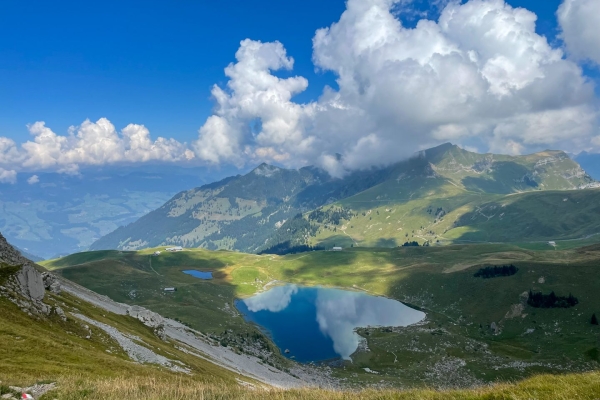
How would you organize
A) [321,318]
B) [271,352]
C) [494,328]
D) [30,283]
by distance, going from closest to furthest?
A: [30,283], [271,352], [494,328], [321,318]

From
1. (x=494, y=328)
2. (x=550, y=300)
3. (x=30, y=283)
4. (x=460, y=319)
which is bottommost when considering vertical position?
(x=494, y=328)

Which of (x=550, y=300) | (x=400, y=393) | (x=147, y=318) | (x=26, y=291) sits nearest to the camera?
(x=400, y=393)

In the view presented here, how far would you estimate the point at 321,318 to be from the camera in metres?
158

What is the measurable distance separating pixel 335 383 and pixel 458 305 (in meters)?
86.9

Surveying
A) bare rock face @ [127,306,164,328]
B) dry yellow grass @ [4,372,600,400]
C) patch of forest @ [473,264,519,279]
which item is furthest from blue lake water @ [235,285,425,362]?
dry yellow grass @ [4,372,600,400]

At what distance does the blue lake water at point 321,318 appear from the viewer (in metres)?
122

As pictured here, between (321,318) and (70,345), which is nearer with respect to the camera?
(70,345)

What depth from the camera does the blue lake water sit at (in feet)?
399

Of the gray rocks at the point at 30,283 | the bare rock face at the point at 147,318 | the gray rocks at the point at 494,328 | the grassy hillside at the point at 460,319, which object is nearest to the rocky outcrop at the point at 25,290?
the gray rocks at the point at 30,283

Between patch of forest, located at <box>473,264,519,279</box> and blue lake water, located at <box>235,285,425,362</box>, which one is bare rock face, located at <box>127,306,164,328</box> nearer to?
blue lake water, located at <box>235,285,425,362</box>

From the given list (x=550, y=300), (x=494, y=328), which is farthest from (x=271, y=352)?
(x=550, y=300)

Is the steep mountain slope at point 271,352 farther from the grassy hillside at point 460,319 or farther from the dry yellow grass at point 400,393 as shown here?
the grassy hillside at point 460,319

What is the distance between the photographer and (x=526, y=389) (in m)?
14.4

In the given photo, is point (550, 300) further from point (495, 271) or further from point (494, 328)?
point (495, 271)
